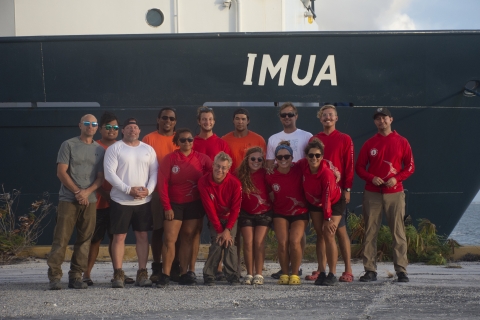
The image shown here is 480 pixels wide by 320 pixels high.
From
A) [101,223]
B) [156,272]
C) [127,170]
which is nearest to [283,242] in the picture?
[156,272]

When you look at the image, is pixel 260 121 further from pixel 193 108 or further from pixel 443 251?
pixel 443 251

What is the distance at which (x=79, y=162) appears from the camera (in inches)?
244

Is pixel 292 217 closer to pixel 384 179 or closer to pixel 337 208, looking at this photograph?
pixel 337 208

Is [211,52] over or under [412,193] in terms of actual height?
over

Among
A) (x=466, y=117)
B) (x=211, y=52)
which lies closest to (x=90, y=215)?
(x=211, y=52)

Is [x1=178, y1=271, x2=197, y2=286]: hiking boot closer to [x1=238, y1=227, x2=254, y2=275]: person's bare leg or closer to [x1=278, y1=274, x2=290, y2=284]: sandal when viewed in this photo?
[x1=238, y1=227, x2=254, y2=275]: person's bare leg

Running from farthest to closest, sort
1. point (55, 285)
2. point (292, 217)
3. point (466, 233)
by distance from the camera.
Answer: point (466, 233), point (292, 217), point (55, 285)

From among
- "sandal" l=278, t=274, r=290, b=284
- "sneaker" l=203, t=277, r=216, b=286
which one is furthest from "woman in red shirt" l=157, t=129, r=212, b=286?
"sandal" l=278, t=274, r=290, b=284

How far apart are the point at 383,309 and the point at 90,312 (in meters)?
1.88

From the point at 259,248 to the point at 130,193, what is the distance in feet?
3.82

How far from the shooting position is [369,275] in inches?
252

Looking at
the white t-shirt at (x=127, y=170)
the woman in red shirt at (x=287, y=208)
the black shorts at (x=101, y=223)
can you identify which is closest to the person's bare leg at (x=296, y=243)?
the woman in red shirt at (x=287, y=208)

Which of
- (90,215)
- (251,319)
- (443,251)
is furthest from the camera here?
(443,251)

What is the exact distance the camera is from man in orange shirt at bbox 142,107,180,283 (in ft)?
21.2
